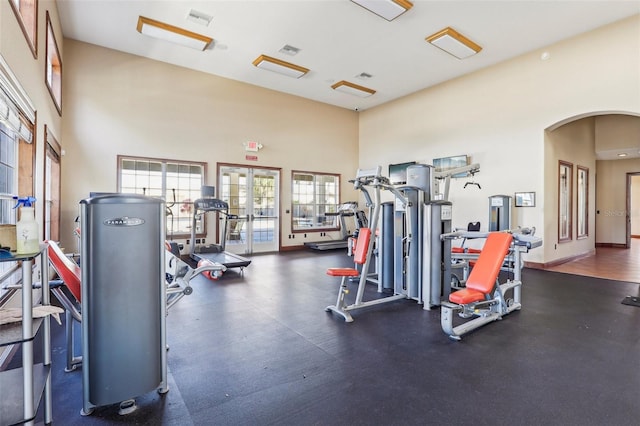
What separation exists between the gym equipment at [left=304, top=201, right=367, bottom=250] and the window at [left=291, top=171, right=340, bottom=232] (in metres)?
0.43

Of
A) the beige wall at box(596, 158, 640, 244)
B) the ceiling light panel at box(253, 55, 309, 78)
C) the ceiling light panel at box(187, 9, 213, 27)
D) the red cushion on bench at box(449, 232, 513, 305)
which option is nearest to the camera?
the red cushion on bench at box(449, 232, 513, 305)

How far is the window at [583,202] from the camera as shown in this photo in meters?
8.03

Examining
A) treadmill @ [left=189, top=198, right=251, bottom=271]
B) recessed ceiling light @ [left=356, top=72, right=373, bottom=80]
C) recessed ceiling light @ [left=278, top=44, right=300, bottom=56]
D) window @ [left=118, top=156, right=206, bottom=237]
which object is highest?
recessed ceiling light @ [left=356, top=72, right=373, bottom=80]

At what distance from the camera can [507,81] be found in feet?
22.9

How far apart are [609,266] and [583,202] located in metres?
2.16

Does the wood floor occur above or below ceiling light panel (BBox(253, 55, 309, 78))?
below

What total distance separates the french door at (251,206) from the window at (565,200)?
22.2 feet

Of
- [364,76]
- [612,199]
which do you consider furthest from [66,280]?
[612,199]

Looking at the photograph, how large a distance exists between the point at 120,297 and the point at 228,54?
20.6 ft

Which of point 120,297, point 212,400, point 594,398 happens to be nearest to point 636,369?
point 594,398

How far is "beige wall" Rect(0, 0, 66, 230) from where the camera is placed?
2590mm

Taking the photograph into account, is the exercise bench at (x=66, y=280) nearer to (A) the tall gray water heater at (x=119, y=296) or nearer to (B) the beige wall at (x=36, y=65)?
(A) the tall gray water heater at (x=119, y=296)

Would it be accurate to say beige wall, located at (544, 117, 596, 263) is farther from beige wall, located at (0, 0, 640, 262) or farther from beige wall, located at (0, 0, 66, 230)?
beige wall, located at (0, 0, 66, 230)

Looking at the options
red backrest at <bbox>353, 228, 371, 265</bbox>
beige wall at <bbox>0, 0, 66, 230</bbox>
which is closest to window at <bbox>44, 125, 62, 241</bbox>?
beige wall at <bbox>0, 0, 66, 230</bbox>
